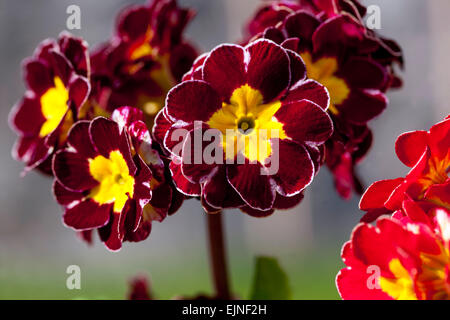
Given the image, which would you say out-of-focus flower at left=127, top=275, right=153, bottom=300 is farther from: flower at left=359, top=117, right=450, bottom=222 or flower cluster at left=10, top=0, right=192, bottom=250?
flower at left=359, top=117, right=450, bottom=222

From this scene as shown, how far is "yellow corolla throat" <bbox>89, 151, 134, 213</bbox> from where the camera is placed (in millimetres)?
470

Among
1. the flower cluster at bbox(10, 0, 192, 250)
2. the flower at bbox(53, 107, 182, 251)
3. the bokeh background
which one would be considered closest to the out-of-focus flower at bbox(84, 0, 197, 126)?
the flower cluster at bbox(10, 0, 192, 250)

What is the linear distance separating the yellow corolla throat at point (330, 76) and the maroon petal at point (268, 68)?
0.08 meters

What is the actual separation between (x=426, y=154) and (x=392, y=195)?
36 millimetres

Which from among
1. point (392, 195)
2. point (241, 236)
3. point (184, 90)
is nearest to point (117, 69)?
point (184, 90)

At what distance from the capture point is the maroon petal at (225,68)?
432mm

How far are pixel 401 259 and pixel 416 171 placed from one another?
0.24 ft

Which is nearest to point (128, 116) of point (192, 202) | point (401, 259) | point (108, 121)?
point (108, 121)

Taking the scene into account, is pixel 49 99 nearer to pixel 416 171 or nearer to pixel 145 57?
pixel 145 57

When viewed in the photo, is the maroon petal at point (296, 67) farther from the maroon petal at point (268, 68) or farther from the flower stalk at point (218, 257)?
the flower stalk at point (218, 257)

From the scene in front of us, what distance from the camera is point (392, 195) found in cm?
39

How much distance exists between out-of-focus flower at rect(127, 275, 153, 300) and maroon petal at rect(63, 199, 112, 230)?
6.5 inches

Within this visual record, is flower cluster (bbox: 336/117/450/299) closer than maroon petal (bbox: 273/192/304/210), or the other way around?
flower cluster (bbox: 336/117/450/299)

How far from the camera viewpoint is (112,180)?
505 mm
